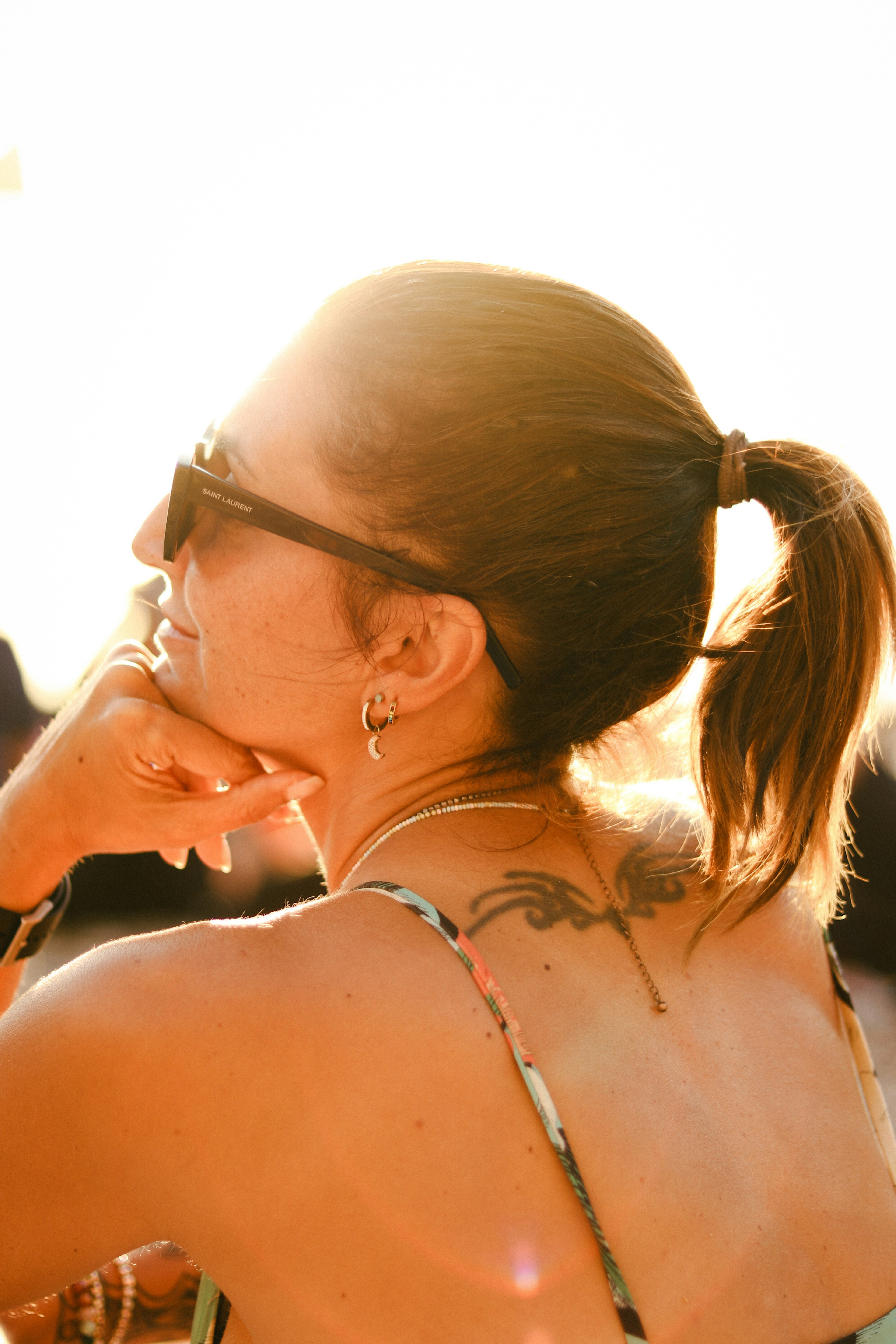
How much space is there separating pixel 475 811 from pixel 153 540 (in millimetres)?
892

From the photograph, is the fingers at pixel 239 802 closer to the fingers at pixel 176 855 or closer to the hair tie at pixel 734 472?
the fingers at pixel 176 855

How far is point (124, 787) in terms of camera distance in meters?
2.18

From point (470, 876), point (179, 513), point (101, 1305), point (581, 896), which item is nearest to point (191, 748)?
point (179, 513)

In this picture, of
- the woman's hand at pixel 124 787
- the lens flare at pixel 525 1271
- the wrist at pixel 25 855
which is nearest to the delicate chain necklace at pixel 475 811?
the woman's hand at pixel 124 787

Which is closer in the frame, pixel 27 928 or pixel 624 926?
pixel 624 926

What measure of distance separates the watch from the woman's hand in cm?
3

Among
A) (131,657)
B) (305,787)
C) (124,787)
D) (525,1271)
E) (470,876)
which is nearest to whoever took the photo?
(525,1271)

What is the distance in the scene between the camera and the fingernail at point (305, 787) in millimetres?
A: 2041

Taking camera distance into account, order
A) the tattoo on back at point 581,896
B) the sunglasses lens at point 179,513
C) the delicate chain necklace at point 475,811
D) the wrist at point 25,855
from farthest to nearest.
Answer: the wrist at point 25,855, the sunglasses lens at point 179,513, the delicate chain necklace at point 475,811, the tattoo on back at point 581,896

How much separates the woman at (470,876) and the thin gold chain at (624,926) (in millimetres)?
11

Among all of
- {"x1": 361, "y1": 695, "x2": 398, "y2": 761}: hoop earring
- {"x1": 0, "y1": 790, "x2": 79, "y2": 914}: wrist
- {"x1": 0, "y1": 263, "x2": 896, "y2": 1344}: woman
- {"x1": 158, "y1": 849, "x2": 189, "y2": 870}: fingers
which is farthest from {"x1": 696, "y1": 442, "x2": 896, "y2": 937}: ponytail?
{"x1": 0, "y1": 790, "x2": 79, "y2": 914}: wrist

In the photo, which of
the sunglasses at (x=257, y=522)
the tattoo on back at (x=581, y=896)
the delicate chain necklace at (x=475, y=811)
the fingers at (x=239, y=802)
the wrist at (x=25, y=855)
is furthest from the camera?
the wrist at (x=25, y=855)

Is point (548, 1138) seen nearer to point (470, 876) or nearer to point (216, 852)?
point (470, 876)

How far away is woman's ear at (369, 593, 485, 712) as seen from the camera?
1.82m
